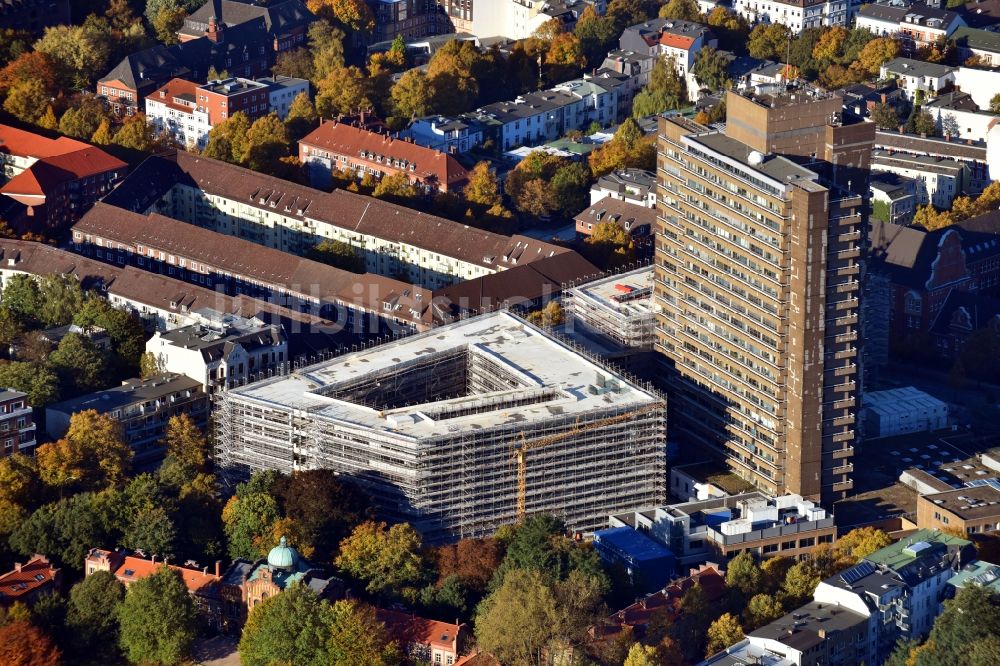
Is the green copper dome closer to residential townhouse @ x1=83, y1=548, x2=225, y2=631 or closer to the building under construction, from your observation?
residential townhouse @ x1=83, y1=548, x2=225, y2=631

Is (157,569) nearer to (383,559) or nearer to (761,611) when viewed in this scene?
(383,559)

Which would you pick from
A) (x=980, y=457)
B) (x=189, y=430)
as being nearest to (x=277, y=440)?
(x=189, y=430)

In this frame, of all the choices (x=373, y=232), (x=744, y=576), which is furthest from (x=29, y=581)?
(x=373, y=232)

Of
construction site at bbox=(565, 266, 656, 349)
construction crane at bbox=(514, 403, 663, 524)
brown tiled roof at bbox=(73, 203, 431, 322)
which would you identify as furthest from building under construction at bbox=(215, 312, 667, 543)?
brown tiled roof at bbox=(73, 203, 431, 322)

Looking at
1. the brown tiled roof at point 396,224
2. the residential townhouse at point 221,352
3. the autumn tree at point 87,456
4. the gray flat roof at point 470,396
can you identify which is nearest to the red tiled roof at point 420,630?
the gray flat roof at point 470,396

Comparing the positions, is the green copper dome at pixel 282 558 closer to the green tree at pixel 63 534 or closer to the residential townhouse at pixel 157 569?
the residential townhouse at pixel 157 569
